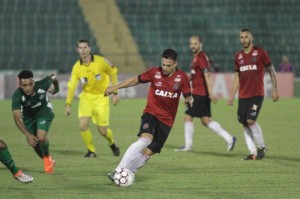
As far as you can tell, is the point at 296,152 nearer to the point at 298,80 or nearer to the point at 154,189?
the point at 154,189

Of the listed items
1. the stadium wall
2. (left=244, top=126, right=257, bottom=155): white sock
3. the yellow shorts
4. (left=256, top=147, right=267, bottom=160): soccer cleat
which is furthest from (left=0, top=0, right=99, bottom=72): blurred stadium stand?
(left=256, top=147, right=267, bottom=160): soccer cleat

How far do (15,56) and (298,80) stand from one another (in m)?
11.5

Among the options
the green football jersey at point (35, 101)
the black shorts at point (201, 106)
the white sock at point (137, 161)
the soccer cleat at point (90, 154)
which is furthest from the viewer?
the black shorts at point (201, 106)

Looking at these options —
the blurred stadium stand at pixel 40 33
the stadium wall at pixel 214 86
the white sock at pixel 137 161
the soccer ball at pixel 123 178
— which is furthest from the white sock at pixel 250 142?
the blurred stadium stand at pixel 40 33

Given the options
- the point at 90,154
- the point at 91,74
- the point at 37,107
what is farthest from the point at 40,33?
the point at 37,107

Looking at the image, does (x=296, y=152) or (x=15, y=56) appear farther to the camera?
(x=15, y=56)

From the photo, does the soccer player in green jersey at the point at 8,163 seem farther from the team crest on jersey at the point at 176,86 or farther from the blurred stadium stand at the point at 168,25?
the blurred stadium stand at the point at 168,25

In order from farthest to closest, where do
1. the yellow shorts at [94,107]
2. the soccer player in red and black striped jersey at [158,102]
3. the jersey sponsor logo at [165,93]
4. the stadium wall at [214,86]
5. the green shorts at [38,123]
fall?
the stadium wall at [214,86]
the yellow shorts at [94,107]
the green shorts at [38,123]
the jersey sponsor logo at [165,93]
the soccer player in red and black striped jersey at [158,102]

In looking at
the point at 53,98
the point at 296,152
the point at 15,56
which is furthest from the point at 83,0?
the point at 296,152

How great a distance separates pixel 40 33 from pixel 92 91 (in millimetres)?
21363

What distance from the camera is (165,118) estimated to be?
9633 mm

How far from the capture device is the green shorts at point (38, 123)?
1079 cm

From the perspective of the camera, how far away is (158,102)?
31.6ft

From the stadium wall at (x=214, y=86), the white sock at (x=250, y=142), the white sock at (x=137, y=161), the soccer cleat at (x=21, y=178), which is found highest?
the white sock at (x=137, y=161)
